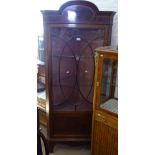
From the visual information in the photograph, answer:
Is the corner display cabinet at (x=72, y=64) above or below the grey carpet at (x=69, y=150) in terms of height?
above

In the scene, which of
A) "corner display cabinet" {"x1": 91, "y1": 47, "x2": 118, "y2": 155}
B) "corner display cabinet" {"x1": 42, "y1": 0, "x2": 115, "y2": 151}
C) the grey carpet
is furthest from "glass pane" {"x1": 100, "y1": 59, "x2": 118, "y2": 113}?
the grey carpet

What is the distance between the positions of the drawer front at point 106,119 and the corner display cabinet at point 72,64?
16.4 inches

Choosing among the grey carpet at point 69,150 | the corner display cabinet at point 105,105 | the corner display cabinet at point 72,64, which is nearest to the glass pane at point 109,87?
the corner display cabinet at point 105,105

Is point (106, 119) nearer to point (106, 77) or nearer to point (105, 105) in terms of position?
point (105, 105)

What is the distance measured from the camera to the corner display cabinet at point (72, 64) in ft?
6.06

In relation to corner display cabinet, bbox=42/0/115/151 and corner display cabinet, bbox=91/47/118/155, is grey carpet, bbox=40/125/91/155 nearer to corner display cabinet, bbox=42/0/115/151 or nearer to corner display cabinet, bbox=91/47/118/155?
corner display cabinet, bbox=42/0/115/151

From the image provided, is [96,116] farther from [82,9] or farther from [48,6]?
[48,6]

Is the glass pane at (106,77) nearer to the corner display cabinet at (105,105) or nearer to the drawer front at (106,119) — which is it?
the corner display cabinet at (105,105)

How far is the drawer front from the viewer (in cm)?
159

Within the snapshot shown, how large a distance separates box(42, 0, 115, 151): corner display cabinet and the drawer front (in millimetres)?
417

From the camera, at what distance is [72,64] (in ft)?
6.88
